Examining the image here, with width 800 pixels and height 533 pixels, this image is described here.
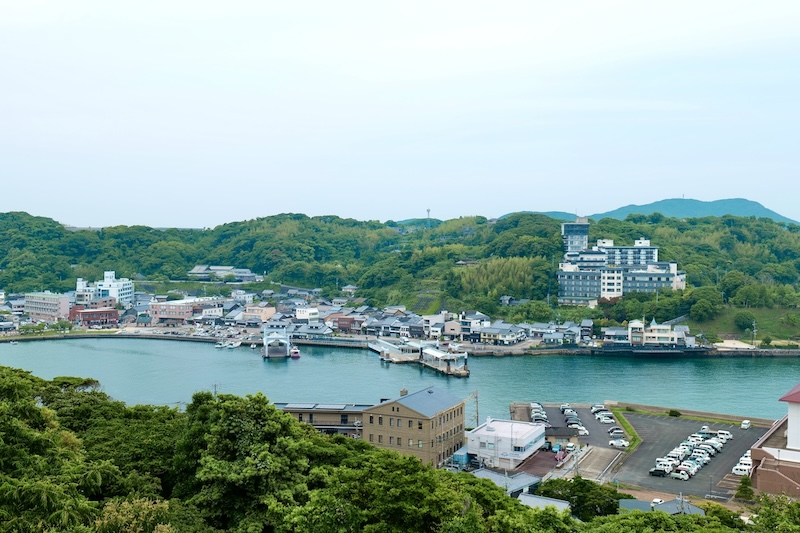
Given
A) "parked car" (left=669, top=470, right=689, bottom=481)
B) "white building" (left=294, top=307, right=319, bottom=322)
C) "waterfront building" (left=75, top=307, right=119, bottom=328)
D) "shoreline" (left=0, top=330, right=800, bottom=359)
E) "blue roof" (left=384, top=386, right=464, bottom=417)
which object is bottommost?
"parked car" (left=669, top=470, right=689, bottom=481)

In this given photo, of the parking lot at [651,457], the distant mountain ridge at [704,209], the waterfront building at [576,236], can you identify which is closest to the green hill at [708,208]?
the distant mountain ridge at [704,209]

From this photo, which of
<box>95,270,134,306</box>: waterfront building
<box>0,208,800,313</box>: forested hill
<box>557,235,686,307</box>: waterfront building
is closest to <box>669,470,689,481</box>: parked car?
<box>0,208,800,313</box>: forested hill

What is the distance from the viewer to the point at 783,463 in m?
8.03

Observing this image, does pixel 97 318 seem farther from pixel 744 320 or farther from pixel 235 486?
pixel 235 486

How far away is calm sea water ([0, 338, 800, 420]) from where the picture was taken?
13977mm

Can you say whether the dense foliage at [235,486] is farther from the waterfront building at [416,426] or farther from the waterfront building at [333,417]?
the waterfront building at [333,417]

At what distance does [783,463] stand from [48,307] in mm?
25613

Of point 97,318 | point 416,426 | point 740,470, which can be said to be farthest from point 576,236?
point 416,426

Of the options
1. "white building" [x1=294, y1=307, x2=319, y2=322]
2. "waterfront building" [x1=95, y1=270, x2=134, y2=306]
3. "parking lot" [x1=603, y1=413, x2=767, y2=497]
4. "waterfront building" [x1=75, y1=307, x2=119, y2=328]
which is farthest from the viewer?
"waterfront building" [x1=95, y1=270, x2=134, y2=306]

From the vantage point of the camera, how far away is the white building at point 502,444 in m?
9.23

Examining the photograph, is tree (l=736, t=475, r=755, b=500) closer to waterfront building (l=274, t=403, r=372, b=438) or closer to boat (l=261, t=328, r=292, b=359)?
waterfront building (l=274, t=403, r=372, b=438)

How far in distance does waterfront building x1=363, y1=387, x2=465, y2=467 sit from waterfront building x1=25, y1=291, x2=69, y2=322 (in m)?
21.0

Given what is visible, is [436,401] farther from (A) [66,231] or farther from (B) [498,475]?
(A) [66,231]

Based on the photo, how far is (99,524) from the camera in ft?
→ 12.1
